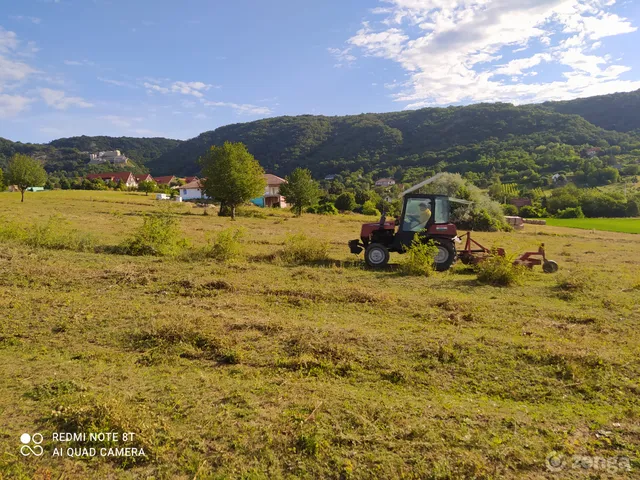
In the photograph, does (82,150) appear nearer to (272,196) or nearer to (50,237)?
(272,196)

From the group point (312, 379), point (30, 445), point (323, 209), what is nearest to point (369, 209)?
point (323, 209)

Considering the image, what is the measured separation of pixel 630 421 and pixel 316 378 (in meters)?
2.81

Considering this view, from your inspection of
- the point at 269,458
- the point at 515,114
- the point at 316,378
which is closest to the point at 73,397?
the point at 269,458

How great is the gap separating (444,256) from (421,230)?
94 cm

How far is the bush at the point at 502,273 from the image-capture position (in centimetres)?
881

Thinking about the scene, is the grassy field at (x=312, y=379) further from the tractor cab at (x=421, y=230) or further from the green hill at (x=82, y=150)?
the green hill at (x=82, y=150)

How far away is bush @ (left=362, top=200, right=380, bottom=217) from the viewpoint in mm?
51438

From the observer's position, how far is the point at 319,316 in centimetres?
615

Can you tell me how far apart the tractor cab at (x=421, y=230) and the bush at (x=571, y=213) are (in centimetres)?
5039

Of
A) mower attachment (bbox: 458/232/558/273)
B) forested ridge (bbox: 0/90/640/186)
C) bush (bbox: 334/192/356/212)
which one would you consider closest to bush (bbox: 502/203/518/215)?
bush (bbox: 334/192/356/212)

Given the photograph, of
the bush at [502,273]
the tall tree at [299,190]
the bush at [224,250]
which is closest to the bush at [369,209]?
the tall tree at [299,190]

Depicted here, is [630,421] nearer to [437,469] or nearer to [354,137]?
[437,469]

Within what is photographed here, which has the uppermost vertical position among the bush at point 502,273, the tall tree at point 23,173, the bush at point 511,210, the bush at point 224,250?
the tall tree at point 23,173

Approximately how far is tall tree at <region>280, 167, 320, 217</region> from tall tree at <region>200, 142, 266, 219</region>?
358 inches
